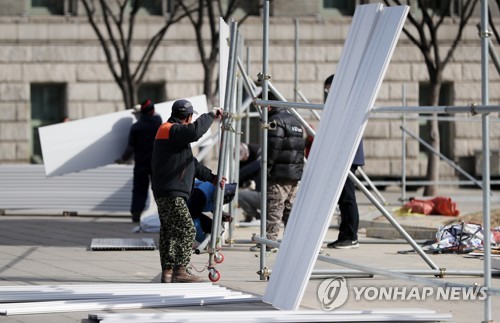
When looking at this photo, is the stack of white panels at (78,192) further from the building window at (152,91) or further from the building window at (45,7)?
the building window at (45,7)

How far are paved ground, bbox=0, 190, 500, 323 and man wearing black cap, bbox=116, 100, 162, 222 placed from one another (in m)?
0.39

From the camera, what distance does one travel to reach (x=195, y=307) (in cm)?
1006

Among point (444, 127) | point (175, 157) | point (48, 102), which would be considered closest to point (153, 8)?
point (48, 102)

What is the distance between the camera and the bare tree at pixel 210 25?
2872cm

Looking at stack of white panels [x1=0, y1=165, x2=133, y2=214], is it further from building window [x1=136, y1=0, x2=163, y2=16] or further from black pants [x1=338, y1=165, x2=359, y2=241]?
building window [x1=136, y1=0, x2=163, y2=16]

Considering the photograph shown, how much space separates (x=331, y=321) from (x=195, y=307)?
4.71 ft

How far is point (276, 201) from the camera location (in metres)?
14.3

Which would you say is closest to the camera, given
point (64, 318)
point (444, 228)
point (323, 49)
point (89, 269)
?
point (64, 318)

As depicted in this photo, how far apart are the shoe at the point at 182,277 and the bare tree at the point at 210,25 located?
1644cm

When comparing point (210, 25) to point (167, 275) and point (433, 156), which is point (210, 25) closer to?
point (433, 156)

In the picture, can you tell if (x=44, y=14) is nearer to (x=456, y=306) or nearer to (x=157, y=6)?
(x=157, y=6)

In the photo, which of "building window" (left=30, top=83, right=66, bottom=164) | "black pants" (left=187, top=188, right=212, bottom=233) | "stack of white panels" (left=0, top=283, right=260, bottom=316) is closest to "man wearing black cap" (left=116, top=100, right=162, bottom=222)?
"black pants" (left=187, top=188, right=212, bottom=233)

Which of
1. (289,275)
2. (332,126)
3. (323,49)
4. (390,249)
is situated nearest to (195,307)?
(289,275)

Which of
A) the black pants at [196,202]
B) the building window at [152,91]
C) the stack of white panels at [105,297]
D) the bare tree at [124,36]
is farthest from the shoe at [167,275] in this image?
the building window at [152,91]
